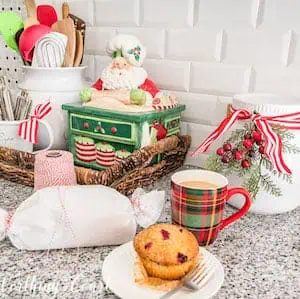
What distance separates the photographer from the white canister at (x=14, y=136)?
880 millimetres

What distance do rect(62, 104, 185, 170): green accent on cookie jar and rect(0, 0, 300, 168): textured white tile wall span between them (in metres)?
0.08

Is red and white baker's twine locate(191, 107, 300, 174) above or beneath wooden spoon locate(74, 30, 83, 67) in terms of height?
beneath

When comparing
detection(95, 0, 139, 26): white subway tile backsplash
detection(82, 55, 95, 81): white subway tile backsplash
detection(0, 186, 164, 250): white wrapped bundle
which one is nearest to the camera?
detection(0, 186, 164, 250): white wrapped bundle

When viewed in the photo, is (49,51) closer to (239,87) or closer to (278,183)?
(239,87)

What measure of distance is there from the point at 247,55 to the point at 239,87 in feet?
0.23

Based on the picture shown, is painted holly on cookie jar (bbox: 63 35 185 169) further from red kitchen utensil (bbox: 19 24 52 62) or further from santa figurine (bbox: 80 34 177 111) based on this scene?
red kitchen utensil (bbox: 19 24 52 62)

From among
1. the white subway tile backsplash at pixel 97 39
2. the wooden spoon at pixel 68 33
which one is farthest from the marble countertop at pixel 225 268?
the white subway tile backsplash at pixel 97 39

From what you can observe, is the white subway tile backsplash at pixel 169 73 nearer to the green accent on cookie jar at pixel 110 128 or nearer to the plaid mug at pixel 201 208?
the green accent on cookie jar at pixel 110 128

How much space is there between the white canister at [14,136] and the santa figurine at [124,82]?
0.35 ft

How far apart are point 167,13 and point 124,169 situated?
405 mm

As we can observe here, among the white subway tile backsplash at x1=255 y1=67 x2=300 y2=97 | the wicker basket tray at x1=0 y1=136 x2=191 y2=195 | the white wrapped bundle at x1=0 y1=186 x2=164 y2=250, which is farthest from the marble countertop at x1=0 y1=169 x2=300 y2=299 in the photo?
the white subway tile backsplash at x1=255 y1=67 x2=300 y2=97

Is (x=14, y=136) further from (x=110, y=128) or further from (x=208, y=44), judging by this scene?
(x=208, y=44)

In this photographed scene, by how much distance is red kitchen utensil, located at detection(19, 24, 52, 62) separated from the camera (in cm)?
95

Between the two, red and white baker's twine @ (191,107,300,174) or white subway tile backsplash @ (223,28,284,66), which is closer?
red and white baker's twine @ (191,107,300,174)
